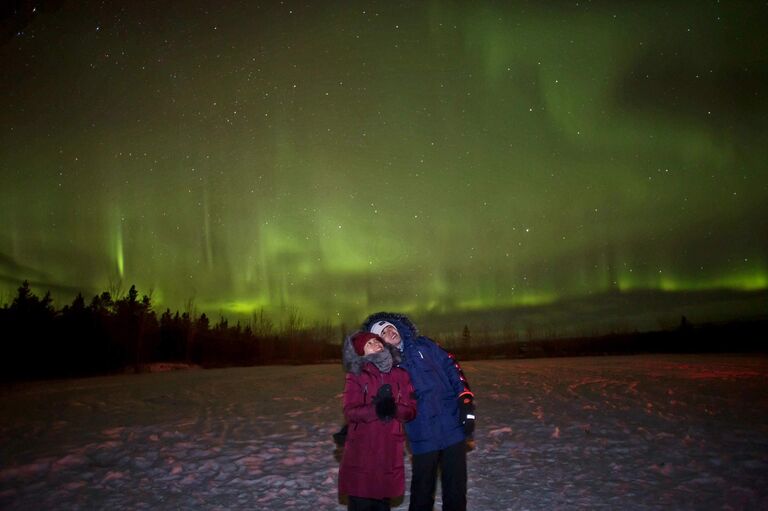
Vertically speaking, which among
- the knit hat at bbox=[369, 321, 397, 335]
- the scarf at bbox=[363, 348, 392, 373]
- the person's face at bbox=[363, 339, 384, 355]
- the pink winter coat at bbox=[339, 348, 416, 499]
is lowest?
the pink winter coat at bbox=[339, 348, 416, 499]

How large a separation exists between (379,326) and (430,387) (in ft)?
2.16

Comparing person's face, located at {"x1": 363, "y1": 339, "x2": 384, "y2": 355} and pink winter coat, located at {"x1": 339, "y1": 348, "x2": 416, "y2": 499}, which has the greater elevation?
person's face, located at {"x1": 363, "y1": 339, "x2": 384, "y2": 355}

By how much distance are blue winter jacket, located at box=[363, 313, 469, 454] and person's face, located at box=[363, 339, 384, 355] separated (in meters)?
0.33

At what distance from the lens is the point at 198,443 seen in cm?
850

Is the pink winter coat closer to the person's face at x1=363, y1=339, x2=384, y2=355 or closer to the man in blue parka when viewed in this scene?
the person's face at x1=363, y1=339, x2=384, y2=355

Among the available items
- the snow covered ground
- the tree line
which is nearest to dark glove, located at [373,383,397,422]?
the snow covered ground

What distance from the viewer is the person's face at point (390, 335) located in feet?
13.4

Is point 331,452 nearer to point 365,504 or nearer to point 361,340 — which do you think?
point 365,504

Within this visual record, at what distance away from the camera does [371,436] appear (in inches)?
152

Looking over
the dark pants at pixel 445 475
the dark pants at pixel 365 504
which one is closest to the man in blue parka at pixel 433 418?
the dark pants at pixel 445 475

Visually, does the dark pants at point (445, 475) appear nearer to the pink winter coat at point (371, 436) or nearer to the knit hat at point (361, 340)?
the pink winter coat at point (371, 436)

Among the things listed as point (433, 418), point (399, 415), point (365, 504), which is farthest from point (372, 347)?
point (365, 504)

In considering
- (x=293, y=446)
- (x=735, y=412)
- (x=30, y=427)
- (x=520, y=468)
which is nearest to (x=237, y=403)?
(x=30, y=427)

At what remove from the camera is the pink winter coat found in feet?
12.5
